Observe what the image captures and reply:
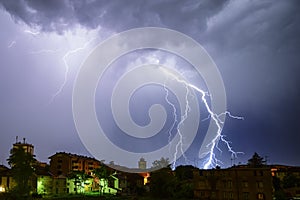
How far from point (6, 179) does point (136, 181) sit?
1356 inches

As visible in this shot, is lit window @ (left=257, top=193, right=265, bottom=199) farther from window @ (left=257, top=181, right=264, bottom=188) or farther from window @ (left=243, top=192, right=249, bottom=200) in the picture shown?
window @ (left=243, top=192, right=249, bottom=200)

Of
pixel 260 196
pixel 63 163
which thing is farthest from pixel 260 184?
pixel 63 163

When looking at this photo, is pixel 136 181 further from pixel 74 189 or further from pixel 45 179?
pixel 45 179

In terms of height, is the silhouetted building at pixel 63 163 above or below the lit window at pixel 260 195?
above

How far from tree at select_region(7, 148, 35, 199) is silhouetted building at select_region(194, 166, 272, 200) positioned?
25.0 metres

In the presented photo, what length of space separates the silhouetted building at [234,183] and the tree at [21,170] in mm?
24988

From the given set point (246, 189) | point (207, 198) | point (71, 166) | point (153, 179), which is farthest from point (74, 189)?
point (246, 189)

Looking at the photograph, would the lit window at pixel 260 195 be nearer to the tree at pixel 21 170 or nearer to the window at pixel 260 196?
the window at pixel 260 196

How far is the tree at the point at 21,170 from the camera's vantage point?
142 feet

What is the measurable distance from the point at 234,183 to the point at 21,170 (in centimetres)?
3015

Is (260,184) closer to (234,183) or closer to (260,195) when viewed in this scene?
(260,195)

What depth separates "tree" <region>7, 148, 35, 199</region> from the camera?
43.2m

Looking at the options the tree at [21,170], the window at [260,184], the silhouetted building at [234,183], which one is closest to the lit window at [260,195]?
the silhouetted building at [234,183]

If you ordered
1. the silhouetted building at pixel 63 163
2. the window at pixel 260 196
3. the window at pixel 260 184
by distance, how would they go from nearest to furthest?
the window at pixel 260 196, the window at pixel 260 184, the silhouetted building at pixel 63 163
